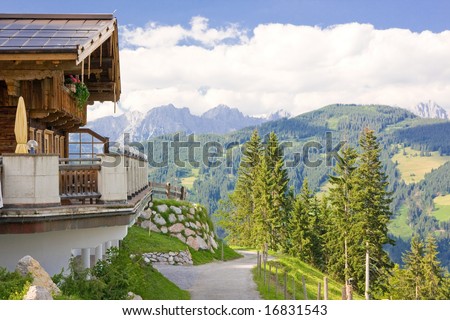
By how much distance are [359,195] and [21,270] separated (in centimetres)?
5043

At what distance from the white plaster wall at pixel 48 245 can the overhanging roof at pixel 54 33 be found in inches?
157

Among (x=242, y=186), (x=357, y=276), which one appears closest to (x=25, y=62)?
(x=357, y=276)

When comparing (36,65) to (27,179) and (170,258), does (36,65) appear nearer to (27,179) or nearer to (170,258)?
(27,179)

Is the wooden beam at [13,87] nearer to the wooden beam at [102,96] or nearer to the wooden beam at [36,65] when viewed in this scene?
the wooden beam at [36,65]

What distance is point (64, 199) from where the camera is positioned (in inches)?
496

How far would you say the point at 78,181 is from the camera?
1284 centimetres

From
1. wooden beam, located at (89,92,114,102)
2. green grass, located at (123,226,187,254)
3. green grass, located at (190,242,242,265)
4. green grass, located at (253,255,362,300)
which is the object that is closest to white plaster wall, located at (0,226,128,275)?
wooden beam, located at (89,92,114,102)

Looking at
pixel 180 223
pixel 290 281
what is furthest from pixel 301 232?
pixel 290 281

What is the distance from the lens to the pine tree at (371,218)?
5819cm

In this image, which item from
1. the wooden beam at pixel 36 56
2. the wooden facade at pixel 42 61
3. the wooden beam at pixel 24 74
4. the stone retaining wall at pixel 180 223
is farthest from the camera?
the stone retaining wall at pixel 180 223

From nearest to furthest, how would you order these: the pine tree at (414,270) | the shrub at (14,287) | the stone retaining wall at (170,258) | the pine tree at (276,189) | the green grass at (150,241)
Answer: the shrub at (14,287) → the green grass at (150,241) → the stone retaining wall at (170,258) → the pine tree at (276,189) → the pine tree at (414,270)

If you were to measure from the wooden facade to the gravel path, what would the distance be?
10.7 metres

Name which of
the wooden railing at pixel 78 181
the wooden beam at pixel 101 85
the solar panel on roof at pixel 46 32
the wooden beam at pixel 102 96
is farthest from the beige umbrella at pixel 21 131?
the wooden beam at pixel 102 96
